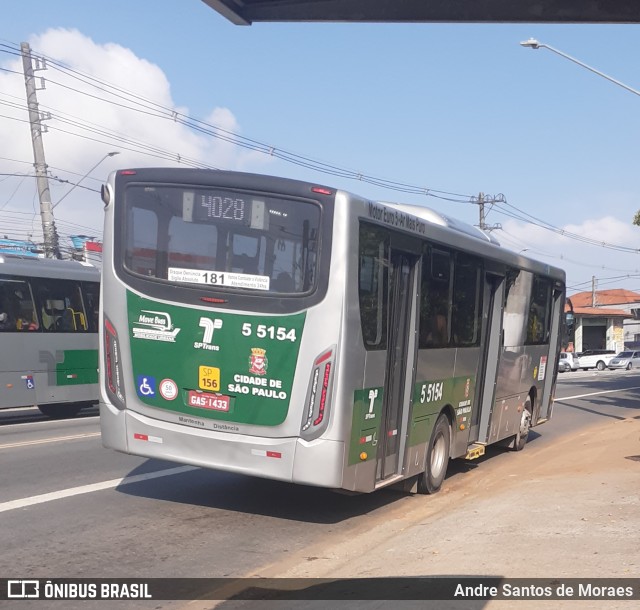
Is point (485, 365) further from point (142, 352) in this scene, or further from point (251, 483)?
point (142, 352)

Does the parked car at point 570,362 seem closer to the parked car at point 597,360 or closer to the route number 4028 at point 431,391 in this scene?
the parked car at point 597,360

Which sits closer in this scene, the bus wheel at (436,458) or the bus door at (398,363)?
the bus door at (398,363)

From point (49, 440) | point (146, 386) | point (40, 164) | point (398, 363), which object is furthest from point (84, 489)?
point (40, 164)

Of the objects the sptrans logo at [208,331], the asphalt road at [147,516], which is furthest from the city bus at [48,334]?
the sptrans logo at [208,331]

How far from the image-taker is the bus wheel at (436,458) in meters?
11.0

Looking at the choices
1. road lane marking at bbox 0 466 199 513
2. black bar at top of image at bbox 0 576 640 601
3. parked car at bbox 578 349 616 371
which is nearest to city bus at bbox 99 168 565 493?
road lane marking at bbox 0 466 199 513

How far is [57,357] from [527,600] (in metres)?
14.8

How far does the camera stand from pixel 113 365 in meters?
9.34

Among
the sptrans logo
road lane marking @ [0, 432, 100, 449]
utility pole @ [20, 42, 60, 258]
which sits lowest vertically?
road lane marking @ [0, 432, 100, 449]

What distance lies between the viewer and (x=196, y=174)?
9.01 m

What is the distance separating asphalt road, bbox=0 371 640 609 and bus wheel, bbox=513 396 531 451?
157cm

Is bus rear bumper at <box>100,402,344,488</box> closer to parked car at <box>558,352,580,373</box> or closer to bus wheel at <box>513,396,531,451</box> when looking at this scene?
bus wheel at <box>513,396,531,451</box>

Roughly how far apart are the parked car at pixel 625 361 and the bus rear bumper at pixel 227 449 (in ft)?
196

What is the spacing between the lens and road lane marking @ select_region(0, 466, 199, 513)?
9.55m
